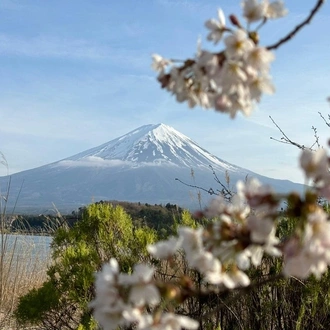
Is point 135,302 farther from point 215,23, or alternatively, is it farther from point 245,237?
point 215,23

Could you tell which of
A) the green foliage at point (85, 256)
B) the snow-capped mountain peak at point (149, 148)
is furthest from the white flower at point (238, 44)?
the snow-capped mountain peak at point (149, 148)

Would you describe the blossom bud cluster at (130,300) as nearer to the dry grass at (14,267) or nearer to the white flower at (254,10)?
the white flower at (254,10)

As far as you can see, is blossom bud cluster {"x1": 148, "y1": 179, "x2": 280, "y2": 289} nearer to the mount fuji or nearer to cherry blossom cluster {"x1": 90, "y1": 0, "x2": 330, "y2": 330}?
cherry blossom cluster {"x1": 90, "y1": 0, "x2": 330, "y2": 330}

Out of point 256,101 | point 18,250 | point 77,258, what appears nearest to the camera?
point 256,101

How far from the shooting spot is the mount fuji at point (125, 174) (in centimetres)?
8525

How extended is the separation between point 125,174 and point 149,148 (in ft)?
29.3

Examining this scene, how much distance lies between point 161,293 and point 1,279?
194 inches

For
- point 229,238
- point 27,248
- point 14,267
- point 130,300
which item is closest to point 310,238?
point 229,238

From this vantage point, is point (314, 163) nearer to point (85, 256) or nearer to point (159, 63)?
point (159, 63)

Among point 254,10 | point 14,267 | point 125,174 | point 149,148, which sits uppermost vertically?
point 149,148

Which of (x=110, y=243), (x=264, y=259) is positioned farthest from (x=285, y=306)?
A: (x=110, y=243)

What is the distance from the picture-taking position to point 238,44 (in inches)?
29.9

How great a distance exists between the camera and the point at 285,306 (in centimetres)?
292

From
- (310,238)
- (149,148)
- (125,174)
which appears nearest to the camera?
(310,238)
